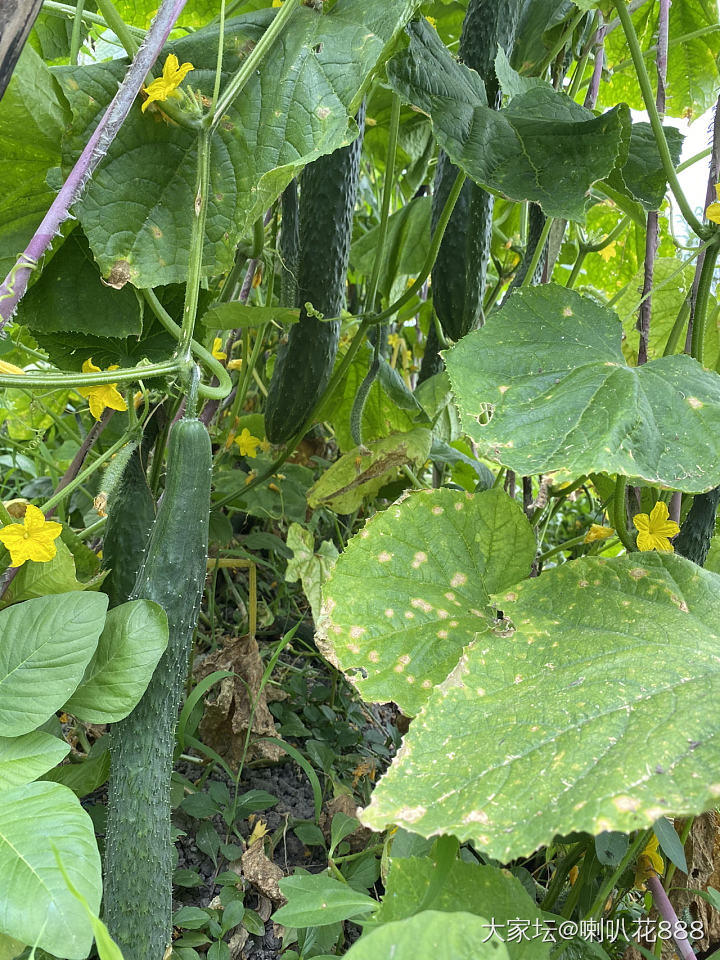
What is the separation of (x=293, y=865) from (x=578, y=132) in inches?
38.6

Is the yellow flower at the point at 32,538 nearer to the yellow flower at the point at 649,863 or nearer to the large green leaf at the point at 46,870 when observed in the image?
the large green leaf at the point at 46,870

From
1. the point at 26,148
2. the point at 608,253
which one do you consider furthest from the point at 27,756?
the point at 608,253

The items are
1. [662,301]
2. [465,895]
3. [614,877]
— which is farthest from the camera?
[662,301]

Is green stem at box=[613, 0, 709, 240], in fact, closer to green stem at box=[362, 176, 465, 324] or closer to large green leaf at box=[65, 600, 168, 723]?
green stem at box=[362, 176, 465, 324]

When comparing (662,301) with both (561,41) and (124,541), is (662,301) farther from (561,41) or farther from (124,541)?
(124,541)

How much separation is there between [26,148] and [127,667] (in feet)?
2.03

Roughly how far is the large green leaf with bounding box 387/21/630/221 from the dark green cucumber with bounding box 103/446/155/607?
551 mm

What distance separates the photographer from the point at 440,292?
3.44ft

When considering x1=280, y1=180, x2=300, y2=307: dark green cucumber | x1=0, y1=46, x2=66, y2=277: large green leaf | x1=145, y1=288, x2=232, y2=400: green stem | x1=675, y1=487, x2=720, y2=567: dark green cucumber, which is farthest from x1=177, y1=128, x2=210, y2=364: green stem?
x1=675, y1=487, x2=720, y2=567: dark green cucumber

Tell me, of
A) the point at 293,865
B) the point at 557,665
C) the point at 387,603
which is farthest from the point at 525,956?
the point at 293,865

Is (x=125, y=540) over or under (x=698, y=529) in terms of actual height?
under

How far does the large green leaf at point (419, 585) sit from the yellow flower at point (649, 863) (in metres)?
0.33

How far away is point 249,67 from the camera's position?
74 centimetres

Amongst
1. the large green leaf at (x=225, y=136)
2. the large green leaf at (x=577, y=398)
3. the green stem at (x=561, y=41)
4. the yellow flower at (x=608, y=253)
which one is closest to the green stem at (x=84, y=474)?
the large green leaf at (x=225, y=136)
